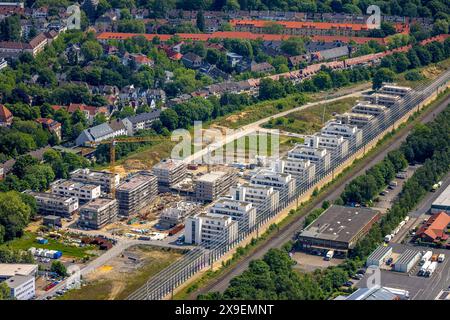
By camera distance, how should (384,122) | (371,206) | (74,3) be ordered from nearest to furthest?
1. (371,206)
2. (384,122)
3. (74,3)

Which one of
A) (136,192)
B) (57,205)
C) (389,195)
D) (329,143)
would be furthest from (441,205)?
(57,205)

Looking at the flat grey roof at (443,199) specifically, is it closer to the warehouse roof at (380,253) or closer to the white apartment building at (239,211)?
the warehouse roof at (380,253)

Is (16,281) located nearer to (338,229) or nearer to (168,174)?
(338,229)

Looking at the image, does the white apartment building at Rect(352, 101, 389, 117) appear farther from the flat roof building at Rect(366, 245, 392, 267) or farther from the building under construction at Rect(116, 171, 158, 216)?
the flat roof building at Rect(366, 245, 392, 267)

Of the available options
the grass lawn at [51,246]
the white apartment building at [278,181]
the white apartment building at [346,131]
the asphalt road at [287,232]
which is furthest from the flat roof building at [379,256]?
the white apartment building at [346,131]
